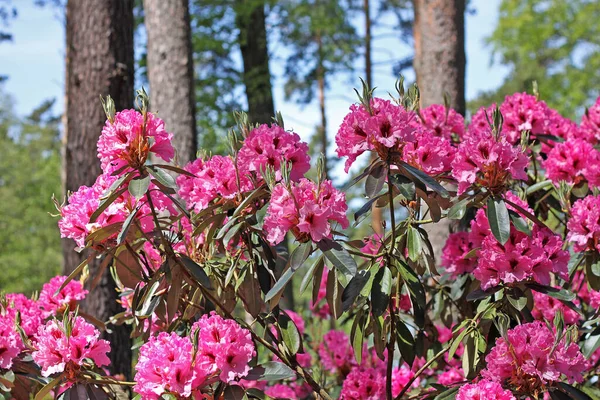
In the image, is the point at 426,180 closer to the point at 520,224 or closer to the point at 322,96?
the point at 520,224

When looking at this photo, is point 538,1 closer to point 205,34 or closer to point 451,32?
point 205,34

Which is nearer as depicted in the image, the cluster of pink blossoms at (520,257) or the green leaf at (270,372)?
the green leaf at (270,372)

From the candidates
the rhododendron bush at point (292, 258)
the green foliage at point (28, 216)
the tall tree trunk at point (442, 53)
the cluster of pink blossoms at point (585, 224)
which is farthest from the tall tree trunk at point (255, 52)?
the green foliage at point (28, 216)

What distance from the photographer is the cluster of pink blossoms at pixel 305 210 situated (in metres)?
1.86

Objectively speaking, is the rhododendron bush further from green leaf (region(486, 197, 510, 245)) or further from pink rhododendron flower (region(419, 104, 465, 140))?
pink rhododendron flower (region(419, 104, 465, 140))

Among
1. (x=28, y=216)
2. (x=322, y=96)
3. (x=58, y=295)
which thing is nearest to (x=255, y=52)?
(x=322, y=96)

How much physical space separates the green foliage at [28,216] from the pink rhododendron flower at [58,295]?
2138cm

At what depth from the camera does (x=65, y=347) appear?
200 centimetres

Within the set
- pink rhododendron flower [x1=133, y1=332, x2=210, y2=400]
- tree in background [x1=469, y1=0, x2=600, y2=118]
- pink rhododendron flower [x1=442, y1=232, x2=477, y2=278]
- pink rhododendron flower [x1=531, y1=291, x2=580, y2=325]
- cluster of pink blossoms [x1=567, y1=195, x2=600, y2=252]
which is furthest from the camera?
tree in background [x1=469, y1=0, x2=600, y2=118]

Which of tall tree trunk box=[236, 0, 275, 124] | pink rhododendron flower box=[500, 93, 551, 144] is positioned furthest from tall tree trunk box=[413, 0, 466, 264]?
tall tree trunk box=[236, 0, 275, 124]

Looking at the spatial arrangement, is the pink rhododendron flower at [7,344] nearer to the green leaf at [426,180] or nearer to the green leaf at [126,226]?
the green leaf at [126,226]

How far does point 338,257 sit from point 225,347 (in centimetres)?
38

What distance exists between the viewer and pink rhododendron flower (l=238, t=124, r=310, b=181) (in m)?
2.12

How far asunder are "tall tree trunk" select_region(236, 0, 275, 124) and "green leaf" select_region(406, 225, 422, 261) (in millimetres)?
9187
